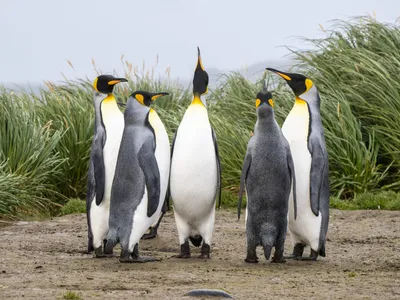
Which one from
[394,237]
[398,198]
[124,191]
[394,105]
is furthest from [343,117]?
[124,191]

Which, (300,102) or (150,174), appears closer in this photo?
(150,174)

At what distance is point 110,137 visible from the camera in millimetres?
7383

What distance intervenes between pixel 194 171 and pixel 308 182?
89 cm

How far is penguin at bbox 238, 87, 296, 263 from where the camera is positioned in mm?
6719

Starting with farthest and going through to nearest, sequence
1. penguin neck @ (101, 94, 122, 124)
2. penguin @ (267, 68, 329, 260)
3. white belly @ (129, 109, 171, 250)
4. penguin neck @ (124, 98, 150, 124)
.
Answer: penguin neck @ (101, 94, 122, 124)
penguin @ (267, 68, 329, 260)
penguin neck @ (124, 98, 150, 124)
white belly @ (129, 109, 171, 250)

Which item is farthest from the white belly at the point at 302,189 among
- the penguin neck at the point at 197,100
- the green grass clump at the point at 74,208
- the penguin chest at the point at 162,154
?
the green grass clump at the point at 74,208

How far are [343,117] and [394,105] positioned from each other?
0.84 meters

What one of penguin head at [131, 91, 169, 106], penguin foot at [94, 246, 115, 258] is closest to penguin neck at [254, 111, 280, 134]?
penguin head at [131, 91, 169, 106]

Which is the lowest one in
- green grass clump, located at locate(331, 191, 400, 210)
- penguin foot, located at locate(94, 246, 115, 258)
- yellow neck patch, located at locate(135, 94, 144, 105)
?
penguin foot, located at locate(94, 246, 115, 258)

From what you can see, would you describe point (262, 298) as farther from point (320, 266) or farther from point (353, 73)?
point (353, 73)

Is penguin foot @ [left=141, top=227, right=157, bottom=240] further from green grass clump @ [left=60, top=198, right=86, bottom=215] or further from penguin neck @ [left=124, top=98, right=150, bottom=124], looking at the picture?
green grass clump @ [left=60, top=198, right=86, bottom=215]

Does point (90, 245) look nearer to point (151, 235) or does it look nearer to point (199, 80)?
point (151, 235)

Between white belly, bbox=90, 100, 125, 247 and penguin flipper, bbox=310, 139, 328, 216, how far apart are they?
1.55m

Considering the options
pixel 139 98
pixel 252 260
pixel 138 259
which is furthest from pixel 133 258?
pixel 139 98
